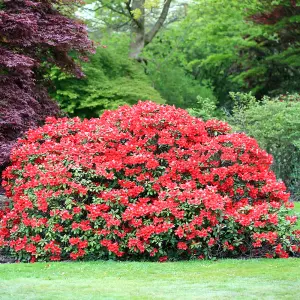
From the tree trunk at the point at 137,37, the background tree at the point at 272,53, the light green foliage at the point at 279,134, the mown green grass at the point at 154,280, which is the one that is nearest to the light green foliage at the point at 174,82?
the tree trunk at the point at 137,37

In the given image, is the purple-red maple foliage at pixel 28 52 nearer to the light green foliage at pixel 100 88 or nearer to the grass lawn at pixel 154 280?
the grass lawn at pixel 154 280

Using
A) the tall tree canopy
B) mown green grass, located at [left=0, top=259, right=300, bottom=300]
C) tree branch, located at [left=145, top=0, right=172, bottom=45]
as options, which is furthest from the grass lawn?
tree branch, located at [left=145, top=0, right=172, bottom=45]

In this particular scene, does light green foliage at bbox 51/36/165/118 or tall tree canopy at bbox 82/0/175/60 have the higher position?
tall tree canopy at bbox 82/0/175/60

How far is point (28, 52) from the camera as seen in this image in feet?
33.6

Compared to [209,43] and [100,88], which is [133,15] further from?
[100,88]

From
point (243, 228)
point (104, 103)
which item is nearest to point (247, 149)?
point (243, 228)

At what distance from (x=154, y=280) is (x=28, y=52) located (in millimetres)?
5209

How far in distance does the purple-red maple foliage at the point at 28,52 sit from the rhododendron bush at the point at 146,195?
763 mm

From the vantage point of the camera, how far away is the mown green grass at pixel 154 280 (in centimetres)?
559

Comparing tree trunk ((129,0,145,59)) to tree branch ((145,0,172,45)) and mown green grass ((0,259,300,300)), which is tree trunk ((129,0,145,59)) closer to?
tree branch ((145,0,172,45))

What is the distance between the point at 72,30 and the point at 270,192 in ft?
13.7

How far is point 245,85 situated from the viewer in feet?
79.1

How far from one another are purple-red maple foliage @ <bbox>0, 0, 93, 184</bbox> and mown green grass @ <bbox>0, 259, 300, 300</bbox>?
266 cm

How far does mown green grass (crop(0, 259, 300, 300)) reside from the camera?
5586 mm
